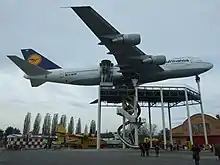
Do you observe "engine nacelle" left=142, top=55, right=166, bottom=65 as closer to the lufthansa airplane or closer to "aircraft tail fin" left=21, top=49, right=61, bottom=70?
the lufthansa airplane

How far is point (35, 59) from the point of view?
5750 centimetres

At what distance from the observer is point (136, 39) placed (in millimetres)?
37969

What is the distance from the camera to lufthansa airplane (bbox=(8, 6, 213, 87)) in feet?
127

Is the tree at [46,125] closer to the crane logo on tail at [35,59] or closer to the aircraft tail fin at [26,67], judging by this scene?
the crane logo on tail at [35,59]

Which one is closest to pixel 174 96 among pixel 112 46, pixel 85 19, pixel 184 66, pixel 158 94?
pixel 158 94

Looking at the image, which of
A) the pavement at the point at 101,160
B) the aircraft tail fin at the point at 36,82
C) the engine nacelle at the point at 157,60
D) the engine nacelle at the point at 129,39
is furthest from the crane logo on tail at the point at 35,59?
the pavement at the point at 101,160

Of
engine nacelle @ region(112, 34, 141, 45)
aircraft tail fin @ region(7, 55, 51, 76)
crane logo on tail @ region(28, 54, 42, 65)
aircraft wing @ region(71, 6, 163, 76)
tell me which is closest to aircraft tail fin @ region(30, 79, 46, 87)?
aircraft tail fin @ region(7, 55, 51, 76)

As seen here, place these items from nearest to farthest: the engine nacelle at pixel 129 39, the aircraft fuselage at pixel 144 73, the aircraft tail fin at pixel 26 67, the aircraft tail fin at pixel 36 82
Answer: the engine nacelle at pixel 129 39 → the aircraft tail fin at pixel 26 67 → the aircraft fuselage at pixel 144 73 → the aircraft tail fin at pixel 36 82

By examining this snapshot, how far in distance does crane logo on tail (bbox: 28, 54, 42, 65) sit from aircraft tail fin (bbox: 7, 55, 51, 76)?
20.1 feet

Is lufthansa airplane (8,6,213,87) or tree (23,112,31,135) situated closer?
lufthansa airplane (8,6,213,87)

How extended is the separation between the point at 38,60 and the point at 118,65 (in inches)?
681

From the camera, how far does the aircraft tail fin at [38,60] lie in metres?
56.5

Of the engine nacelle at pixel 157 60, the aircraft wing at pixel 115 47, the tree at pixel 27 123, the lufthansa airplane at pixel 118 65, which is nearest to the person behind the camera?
the aircraft wing at pixel 115 47

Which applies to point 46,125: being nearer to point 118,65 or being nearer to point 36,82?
point 36,82
